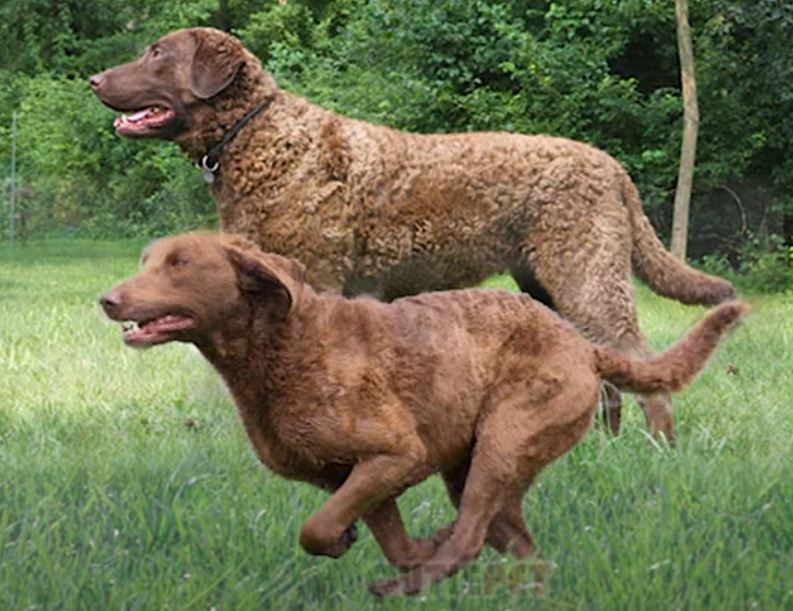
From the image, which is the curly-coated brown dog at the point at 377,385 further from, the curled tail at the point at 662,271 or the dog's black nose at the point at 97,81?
the curled tail at the point at 662,271

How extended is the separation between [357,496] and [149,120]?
334 centimetres

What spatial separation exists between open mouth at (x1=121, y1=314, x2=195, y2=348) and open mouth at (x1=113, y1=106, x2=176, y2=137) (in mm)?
2961

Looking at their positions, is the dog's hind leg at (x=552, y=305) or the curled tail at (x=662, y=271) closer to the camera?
the dog's hind leg at (x=552, y=305)

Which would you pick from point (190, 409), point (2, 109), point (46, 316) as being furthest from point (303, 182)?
point (2, 109)

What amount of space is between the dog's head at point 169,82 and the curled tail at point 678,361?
2861 millimetres

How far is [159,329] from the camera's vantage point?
368 centimetres

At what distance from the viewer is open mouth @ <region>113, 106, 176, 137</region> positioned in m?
6.54

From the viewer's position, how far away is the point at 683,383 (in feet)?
13.9

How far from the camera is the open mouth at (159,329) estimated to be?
143 inches

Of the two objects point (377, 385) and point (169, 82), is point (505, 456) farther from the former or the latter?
point (169, 82)

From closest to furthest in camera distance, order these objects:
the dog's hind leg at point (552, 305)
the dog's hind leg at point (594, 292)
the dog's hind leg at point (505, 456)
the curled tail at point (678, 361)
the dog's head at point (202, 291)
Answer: the dog's head at point (202, 291)
the dog's hind leg at point (505, 456)
the curled tail at point (678, 361)
the dog's hind leg at point (552, 305)
the dog's hind leg at point (594, 292)

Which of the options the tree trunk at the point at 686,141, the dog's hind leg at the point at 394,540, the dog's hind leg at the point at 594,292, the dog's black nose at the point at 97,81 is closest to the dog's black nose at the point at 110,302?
the dog's hind leg at the point at 394,540

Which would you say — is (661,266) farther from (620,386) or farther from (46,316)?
(46,316)

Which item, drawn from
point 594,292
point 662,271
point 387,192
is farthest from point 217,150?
point 662,271
